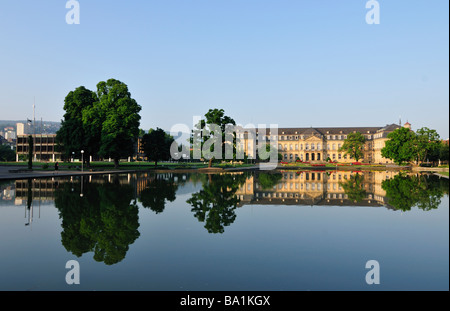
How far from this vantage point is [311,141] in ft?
476

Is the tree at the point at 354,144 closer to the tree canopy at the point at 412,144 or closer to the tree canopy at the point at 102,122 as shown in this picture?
the tree canopy at the point at 412,144

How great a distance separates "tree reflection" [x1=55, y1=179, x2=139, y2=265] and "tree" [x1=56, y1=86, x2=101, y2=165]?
128ft

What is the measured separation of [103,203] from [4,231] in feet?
20.9

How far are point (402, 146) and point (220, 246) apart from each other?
261ft

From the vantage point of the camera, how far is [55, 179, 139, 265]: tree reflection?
9719 millimetres

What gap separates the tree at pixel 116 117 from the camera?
2137 inches

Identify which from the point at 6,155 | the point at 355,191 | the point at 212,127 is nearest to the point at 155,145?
the point at 212,127

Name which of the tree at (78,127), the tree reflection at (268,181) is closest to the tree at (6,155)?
the tree at (78,127)

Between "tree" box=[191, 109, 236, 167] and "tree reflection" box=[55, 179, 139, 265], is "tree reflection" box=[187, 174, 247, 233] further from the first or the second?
"tree" box=[191, 109, 236, 167]

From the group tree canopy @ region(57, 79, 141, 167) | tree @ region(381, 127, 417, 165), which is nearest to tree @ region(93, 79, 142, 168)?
tree canopy @ region(57, 79, 141, 167)

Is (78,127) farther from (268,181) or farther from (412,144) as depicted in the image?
(412,144)

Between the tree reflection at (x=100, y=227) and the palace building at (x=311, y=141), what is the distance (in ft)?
403
